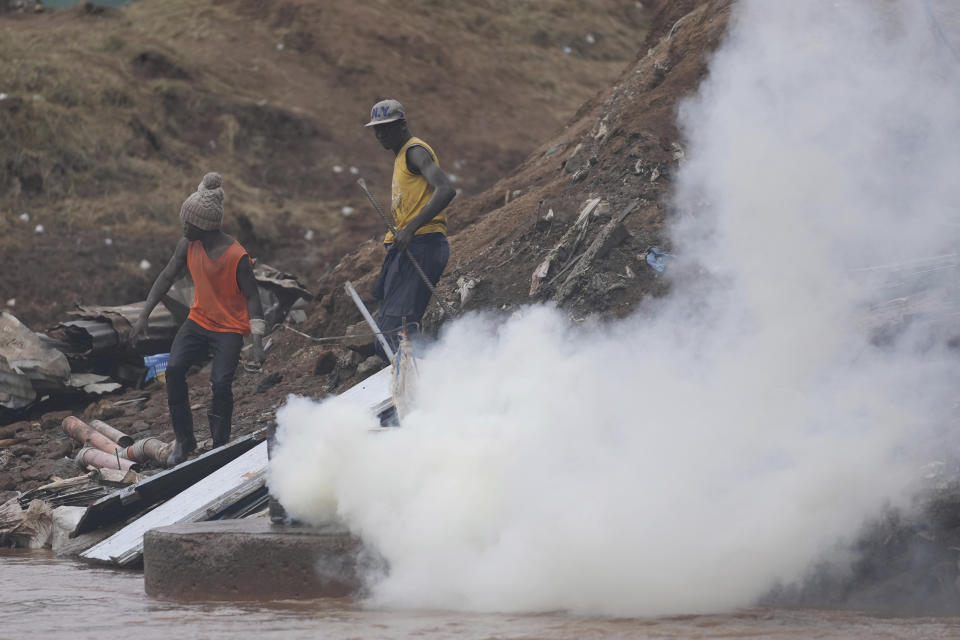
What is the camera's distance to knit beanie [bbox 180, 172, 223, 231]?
23.6 feet

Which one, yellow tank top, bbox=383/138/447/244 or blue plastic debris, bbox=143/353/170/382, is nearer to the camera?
yellow tank top, bbox=383/138/447/244

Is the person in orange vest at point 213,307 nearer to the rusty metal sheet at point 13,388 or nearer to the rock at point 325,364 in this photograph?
the rock at point 325,364

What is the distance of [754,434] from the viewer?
4.87m

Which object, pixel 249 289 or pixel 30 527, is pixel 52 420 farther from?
pixel 249 289

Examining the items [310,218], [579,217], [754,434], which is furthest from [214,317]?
[310,218]

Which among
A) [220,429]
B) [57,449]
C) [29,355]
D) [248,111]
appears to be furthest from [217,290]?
[248,111]

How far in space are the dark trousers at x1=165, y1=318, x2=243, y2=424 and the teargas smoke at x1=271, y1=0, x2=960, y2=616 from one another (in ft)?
4.90

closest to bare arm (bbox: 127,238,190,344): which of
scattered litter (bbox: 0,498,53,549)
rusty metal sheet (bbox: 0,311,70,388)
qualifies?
scattered litter (bbox: 0,498,53,549)

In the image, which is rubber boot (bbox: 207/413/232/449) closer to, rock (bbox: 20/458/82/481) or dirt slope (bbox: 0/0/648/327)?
rock (bbox: 20/458/82/481)

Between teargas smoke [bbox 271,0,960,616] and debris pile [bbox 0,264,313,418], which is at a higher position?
debris pile [bbox 0,264,313,418]

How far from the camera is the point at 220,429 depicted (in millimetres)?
7445

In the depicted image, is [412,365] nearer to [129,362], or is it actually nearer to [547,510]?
[547,510]

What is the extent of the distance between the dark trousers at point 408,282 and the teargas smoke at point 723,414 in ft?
1.06

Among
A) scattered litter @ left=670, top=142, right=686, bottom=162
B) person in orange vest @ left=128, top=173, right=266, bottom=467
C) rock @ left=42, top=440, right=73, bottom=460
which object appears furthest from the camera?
scattered litter @ left=670, top=142, right=686, bottom=162
